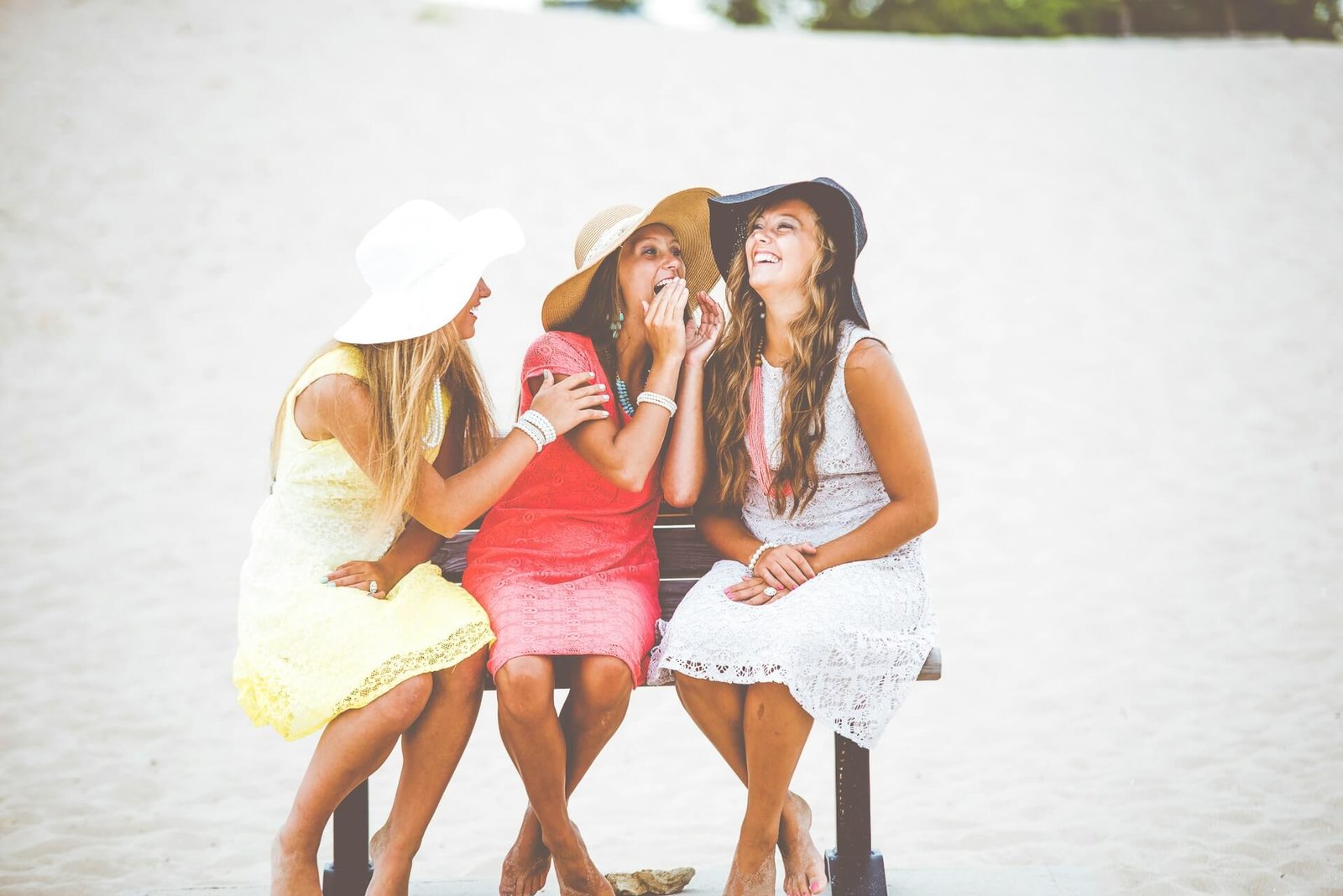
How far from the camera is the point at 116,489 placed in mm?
9289

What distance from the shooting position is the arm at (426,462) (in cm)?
301

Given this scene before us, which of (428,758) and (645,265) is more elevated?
(645,265)

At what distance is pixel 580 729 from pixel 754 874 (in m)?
0.53

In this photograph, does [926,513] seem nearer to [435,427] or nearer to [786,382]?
[786,382]

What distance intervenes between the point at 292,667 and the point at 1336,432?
10175 mm

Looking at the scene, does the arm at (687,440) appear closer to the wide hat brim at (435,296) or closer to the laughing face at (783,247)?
the laughing face at (783,247)

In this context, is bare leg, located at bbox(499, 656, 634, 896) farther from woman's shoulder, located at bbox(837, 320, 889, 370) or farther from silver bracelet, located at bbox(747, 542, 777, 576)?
woman's shoulder, located at bbox(837, 320, 889, 370)

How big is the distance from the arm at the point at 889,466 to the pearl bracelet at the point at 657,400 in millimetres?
461

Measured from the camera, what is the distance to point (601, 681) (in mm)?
3002

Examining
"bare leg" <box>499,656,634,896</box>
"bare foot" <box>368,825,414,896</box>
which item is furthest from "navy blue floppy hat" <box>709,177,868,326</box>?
"bare foot" <box>368,825,414,896</box>

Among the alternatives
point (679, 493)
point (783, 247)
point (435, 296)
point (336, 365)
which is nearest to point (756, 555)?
point (679, 493)

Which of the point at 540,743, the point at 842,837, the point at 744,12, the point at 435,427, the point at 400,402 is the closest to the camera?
the point at 540,743

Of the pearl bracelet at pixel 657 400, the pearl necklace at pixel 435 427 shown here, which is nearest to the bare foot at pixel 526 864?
the pearl necklace at pixel 435 427

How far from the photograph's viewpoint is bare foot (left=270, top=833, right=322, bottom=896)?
9.26ft
